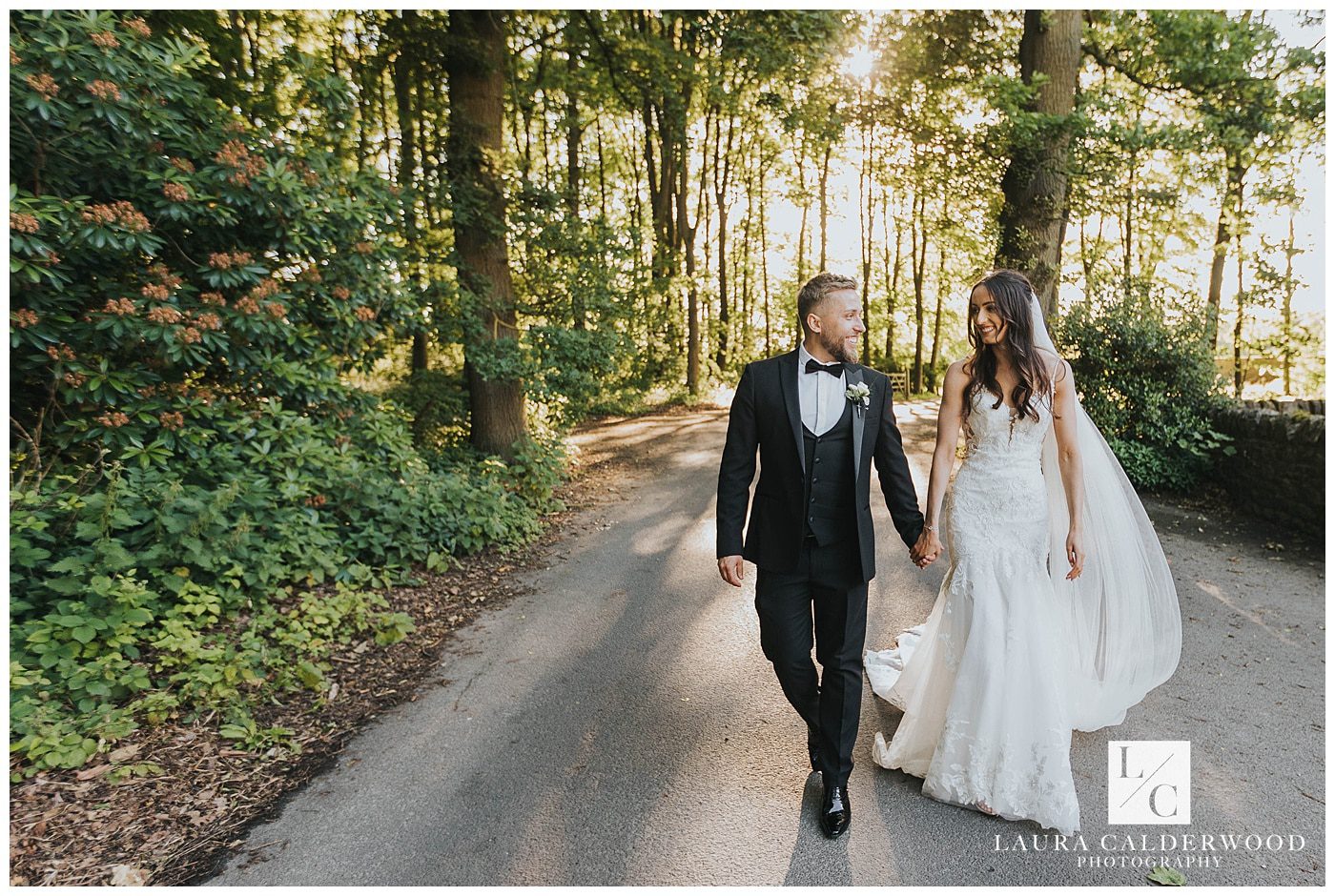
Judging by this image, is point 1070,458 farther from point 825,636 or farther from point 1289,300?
point 1289,300

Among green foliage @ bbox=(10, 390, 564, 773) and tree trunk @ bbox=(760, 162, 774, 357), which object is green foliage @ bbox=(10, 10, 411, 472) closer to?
green foliage @ bbox=(10, 390, 564, 773)

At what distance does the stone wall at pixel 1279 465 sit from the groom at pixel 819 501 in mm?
6592

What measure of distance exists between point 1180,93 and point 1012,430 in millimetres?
11084

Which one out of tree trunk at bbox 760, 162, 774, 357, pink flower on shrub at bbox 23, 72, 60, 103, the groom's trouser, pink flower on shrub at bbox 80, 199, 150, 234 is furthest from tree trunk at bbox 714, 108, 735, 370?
the groom's trouser

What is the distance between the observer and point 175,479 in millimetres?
4887

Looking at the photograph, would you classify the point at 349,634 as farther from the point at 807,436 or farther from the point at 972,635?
the point at 972,635

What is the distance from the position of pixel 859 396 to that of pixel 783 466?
46cm

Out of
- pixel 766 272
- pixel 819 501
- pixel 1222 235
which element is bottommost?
pixel 819 501

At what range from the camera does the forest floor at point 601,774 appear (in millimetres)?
2885

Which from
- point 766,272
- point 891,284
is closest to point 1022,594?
point 766,272

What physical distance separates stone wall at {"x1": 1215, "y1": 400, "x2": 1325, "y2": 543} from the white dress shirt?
6.77 meters

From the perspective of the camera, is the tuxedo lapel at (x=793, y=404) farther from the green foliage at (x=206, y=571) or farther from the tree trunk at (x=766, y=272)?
the tree trunk at (x=766, y=272)

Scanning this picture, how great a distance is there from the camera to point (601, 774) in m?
3.47

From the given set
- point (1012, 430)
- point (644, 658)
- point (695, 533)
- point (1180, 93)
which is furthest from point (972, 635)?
point (1180, 93)
